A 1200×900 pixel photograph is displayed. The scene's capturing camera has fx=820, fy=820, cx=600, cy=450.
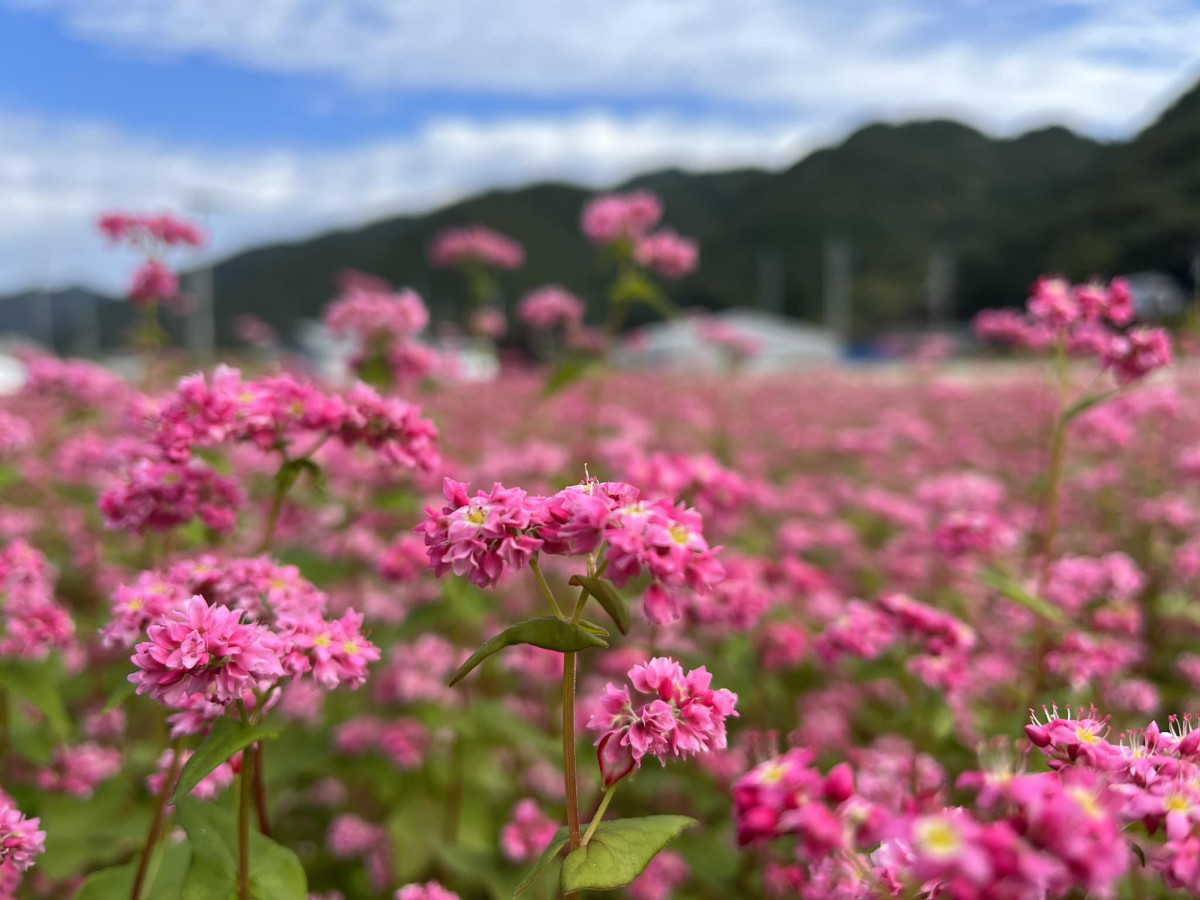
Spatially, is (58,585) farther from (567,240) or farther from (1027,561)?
(567,240)

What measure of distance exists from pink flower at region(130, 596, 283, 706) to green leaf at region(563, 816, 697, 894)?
1.98 ft

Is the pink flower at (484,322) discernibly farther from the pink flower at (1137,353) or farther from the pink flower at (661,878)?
the pink flower at (1137,353)

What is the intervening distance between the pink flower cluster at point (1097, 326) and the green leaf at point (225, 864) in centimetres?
279

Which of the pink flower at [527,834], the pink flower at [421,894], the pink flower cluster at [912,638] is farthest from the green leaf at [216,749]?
the pink flower cluster at [912,638]

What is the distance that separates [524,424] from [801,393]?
22.9 feet

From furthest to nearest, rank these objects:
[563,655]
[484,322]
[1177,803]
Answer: [484,322], [563,655], [1177,803]

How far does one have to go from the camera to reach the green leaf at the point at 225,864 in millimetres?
1538

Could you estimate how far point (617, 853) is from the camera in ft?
4.42

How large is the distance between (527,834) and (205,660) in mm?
1556

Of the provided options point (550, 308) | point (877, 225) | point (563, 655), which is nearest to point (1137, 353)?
point (563, 655)

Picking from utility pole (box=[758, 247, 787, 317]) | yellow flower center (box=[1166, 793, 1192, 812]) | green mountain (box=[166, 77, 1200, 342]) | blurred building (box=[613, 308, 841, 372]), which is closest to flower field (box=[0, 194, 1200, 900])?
yellow flower center (box=[1166, 793, 1192, 812])

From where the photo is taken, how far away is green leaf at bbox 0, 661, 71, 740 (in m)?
2.19

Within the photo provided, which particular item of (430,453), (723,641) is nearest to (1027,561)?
(723,641)

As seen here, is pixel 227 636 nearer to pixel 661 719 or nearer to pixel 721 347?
pixel 661 719
